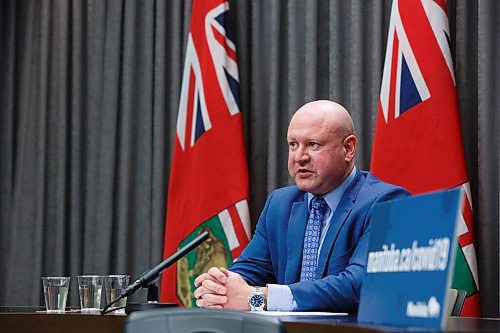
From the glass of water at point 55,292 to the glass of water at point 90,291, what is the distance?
6 centimetres

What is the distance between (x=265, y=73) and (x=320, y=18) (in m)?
0.42

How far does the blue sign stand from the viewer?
1687 mm

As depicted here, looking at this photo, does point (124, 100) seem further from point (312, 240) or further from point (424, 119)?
point (312, 240)

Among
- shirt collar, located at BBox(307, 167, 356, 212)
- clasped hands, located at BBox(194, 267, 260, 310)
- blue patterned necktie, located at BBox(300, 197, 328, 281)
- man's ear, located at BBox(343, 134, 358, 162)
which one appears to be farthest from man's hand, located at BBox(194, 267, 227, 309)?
man's ear, located at BBox(343, 134, 358, 162)

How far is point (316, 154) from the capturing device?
11.1 feet

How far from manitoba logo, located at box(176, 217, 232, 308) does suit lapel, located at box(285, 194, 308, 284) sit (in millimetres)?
1219

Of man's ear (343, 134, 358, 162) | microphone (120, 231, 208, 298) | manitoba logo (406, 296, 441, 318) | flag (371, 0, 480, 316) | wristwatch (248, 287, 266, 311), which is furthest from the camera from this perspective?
flag (371, 0, 480, 316)

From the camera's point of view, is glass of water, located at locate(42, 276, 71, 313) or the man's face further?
the man's face

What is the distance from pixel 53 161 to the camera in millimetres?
5449

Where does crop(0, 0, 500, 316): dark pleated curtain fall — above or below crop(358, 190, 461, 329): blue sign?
Result: above

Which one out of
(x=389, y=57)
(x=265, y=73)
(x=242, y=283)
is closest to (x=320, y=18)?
(x=265, y=73)

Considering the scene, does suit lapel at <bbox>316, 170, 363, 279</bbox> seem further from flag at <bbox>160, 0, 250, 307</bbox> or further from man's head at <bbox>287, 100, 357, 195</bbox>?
flag at <bbox>160, 0, 250, 307</bbox>

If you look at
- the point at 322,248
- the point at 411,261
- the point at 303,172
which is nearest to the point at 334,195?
the point at 303,172

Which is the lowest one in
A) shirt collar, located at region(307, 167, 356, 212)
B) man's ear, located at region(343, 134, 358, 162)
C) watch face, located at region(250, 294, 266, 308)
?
watch face, located at region(250, 294, 266, 308)
